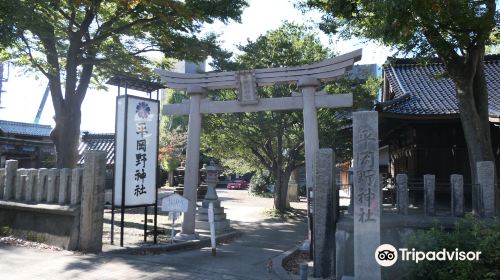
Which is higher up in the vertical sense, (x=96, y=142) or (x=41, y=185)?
(x=96, y=142)

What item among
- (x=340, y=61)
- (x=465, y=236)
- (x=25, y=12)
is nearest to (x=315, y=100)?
(x=340, y=61)

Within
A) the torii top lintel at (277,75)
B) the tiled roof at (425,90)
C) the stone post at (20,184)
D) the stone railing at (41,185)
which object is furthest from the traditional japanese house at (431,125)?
the stone post at (20,184)

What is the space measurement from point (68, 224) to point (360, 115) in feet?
24.9

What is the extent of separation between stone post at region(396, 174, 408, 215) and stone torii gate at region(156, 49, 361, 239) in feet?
11.1

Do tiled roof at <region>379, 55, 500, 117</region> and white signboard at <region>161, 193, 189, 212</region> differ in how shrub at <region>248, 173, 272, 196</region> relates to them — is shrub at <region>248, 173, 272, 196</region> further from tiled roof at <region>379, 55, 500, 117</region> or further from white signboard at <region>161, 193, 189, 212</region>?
white signboard at <region>161, 193, 189, 212</region>

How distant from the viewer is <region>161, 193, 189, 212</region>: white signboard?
36.7ft

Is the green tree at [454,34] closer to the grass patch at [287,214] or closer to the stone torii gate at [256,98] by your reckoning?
the stone torii gate at [256,98]

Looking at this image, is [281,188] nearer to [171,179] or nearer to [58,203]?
[58,203]

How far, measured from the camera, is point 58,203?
11.0 meters

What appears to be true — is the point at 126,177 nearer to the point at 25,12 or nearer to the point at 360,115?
the point at 25,12

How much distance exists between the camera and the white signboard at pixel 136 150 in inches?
430

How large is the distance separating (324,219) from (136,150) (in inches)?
213

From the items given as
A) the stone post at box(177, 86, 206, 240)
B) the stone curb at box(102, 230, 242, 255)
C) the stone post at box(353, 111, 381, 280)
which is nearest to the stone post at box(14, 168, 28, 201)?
the stone curb at box(102, 230, 242, 255)
